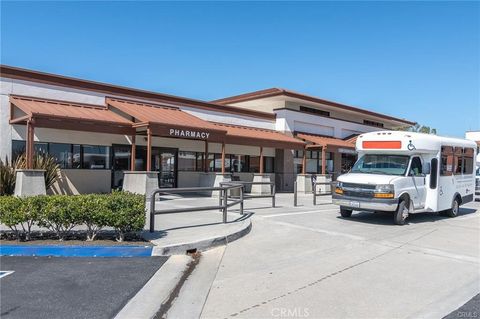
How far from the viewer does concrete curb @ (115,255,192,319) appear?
15.4 ft

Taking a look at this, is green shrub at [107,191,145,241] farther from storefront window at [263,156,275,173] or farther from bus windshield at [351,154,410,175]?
storefront window at [263,156,275,173]

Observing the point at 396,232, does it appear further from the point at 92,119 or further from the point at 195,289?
the point at 92,119

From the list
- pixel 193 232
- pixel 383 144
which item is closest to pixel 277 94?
pixel 383 144

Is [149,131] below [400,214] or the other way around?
the other way around

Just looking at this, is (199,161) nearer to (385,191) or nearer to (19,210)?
(385,191)

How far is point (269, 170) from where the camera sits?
26688 millimetres

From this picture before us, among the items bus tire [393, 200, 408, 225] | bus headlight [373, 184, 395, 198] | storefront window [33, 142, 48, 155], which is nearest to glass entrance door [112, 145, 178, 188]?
storefront window [33, 142, 48, 155]

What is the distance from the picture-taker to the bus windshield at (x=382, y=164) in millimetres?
12430

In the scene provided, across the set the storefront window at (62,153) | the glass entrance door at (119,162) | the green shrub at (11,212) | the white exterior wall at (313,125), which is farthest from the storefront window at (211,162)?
the green shrub at (11,212)

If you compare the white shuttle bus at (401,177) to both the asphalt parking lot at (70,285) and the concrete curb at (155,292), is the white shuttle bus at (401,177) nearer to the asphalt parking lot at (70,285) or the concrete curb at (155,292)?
the concrete curb at (155,292)

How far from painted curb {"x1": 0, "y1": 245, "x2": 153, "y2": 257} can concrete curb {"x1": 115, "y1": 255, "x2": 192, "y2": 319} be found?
749mm

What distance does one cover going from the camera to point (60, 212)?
7363 millimetres

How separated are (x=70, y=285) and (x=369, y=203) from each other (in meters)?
8.51

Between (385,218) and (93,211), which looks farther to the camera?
(385,218)
